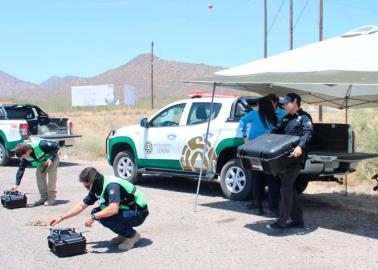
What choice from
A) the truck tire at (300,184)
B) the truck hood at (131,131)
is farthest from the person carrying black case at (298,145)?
the truck hood at (131,131)

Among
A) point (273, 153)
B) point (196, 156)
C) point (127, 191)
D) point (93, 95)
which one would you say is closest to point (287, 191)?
point (273, 153)

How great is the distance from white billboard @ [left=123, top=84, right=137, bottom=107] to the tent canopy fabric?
5405cm

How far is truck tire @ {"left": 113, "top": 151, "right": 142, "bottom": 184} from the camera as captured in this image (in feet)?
38.5

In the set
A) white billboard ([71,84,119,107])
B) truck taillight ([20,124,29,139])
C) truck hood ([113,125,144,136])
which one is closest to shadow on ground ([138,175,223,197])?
truck hood ([113,125,144,136])

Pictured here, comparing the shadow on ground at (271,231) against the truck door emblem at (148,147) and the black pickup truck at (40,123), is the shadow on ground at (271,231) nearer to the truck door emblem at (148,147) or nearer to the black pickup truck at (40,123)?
the truck door emblem at (148,147)

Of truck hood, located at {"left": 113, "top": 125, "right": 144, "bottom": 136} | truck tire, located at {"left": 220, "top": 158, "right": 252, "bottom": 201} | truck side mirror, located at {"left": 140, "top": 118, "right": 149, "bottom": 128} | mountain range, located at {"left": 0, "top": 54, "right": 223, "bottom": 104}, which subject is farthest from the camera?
mountain range, located at {"left": 0, "top": 54, "right": 223, "bottom": 104}

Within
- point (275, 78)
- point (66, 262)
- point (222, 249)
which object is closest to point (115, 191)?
point (66, 262)

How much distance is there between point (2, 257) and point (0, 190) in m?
5.31

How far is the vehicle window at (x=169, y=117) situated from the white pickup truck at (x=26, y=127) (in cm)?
526

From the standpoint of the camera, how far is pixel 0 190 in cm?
1155

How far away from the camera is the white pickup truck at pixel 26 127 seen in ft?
50.5

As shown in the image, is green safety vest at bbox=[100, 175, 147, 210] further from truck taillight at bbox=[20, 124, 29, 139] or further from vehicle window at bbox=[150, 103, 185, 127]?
truck taillight at bbox=[20, 124, 29, 139]

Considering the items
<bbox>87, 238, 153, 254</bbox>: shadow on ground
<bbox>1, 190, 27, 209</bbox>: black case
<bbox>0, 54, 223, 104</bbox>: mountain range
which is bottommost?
<bbox>87, 238, 153, 254</bbox>: shadow on ground

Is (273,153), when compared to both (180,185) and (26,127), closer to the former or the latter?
(180,185)
